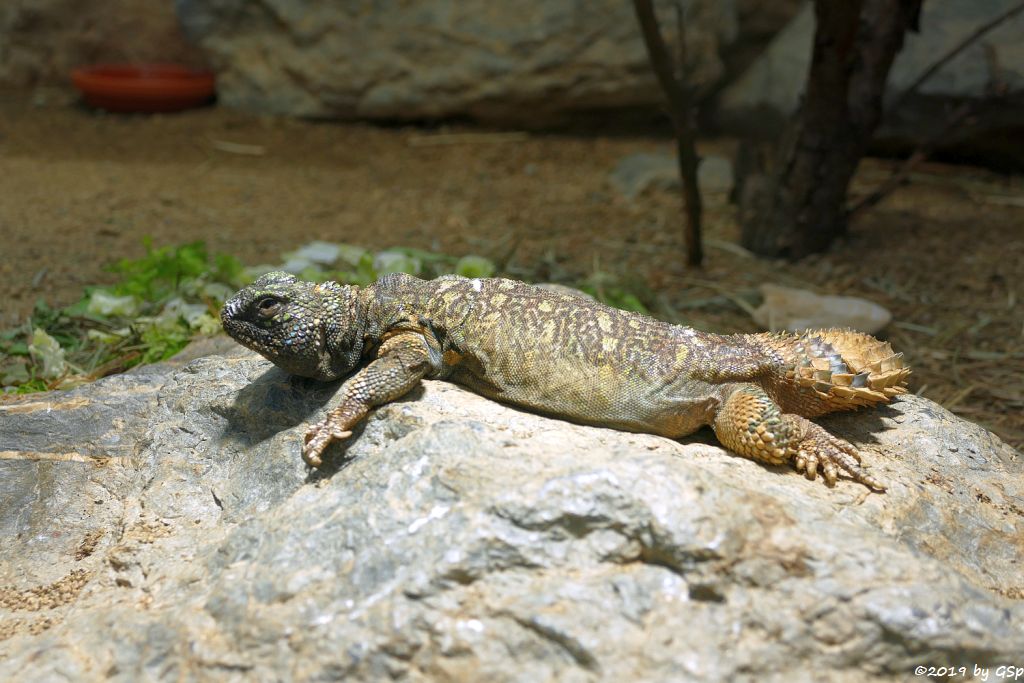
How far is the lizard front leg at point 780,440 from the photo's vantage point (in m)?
3.65

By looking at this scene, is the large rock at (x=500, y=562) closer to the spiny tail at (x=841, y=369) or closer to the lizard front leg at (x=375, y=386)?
the lizard front leg at (x=375, y=386)

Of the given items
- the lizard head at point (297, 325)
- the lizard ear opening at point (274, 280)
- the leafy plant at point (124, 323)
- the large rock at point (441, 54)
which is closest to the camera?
the lizard head at point (297, 325)

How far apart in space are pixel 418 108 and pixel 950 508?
9.49 metres

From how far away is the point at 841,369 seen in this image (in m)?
4.09

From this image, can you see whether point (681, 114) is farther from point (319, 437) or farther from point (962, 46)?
point (319, 437)

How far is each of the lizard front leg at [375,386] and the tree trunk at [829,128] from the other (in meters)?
4.76

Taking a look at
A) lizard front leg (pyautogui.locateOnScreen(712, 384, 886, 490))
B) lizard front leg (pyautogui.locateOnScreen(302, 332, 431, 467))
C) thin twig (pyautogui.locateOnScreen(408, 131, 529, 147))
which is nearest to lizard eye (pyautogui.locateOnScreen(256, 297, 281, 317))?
lizard front leg (pyautogui.locateOnScreen(302, 332, 431, 467))

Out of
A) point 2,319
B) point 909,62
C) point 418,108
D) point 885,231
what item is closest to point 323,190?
point 418,108

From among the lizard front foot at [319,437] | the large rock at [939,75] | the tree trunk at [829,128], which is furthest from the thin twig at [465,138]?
the lizard front foot at [319,437]

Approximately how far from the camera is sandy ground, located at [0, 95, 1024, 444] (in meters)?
6.91

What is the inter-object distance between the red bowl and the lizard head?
8.84m

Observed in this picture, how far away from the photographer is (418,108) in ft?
38.8

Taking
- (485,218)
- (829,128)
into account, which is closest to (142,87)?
(485,218)

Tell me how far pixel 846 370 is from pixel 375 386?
83.4 inches
